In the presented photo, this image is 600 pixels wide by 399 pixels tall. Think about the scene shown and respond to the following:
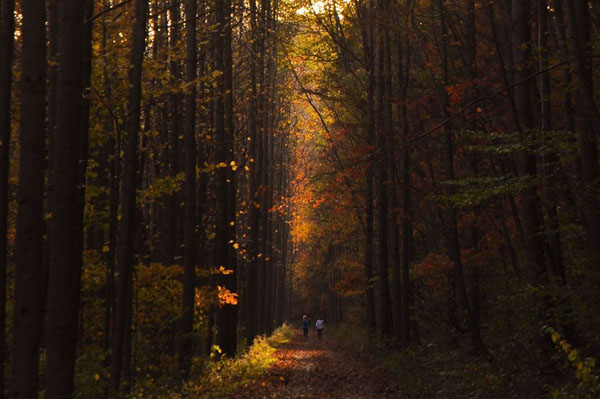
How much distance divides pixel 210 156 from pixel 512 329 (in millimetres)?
14087

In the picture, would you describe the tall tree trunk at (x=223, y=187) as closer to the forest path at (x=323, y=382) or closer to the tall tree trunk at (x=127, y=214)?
the forest path at (x=323, y=382)

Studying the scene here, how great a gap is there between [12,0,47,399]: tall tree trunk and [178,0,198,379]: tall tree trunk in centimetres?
619

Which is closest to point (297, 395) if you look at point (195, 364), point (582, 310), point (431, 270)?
point (195, 364)

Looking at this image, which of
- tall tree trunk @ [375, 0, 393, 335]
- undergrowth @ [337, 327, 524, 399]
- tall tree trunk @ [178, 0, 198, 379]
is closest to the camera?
undergrowth @ [337, 327, 524, 399]

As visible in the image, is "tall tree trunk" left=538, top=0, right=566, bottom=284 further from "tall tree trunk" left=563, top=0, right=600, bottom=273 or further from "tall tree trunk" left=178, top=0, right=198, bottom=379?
"tall tree trunk" left=178, top=0, right=198, bottom=379

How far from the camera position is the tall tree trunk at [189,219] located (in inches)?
560

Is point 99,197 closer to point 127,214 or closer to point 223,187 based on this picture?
point 223,187

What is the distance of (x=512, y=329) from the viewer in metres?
17.6

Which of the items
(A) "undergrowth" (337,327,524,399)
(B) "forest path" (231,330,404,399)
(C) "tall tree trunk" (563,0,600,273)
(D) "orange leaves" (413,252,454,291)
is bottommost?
(B) "forest path" (231,330,404,399)

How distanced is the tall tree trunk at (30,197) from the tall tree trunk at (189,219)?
6194 millimetres

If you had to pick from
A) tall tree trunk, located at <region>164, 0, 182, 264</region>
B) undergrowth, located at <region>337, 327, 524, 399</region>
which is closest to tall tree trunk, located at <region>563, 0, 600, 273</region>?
undergrowth, located at <region>337, 327, 524, 399</region>

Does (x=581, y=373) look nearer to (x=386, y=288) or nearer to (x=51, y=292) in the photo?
(x=51, y=292)

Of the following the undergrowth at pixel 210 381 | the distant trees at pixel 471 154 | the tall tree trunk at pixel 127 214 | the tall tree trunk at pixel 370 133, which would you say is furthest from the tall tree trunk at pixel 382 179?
the tall tree trunk at pixel 127 214

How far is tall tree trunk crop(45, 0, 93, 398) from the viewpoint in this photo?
6660mm
